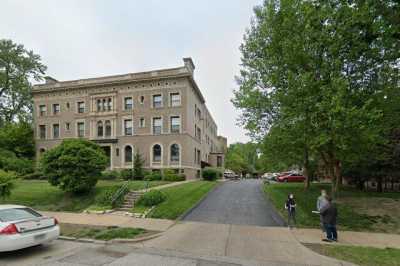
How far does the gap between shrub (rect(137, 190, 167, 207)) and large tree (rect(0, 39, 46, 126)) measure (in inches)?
1426

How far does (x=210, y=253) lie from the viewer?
23.7ft

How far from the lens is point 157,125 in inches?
1280

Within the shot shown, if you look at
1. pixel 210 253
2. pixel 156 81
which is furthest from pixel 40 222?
pixel 156 81

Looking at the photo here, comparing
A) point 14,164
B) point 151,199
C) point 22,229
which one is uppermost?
point 14,164

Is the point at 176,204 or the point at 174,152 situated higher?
the point at 174,152

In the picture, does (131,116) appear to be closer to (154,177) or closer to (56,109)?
(154,177)

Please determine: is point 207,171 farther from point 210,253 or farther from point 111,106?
point 210,253

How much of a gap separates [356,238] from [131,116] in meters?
29.0

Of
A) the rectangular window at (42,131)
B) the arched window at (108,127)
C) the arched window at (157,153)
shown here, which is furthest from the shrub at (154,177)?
the rectangular window at (42,131)

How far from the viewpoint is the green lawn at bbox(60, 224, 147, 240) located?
28.8 feet

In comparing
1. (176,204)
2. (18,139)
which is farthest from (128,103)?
(176,204)

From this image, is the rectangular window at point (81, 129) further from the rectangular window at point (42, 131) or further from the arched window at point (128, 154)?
the arched window at point (128, 154)

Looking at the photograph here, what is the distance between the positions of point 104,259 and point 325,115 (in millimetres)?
9852

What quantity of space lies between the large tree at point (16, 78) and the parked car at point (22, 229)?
130 ft
